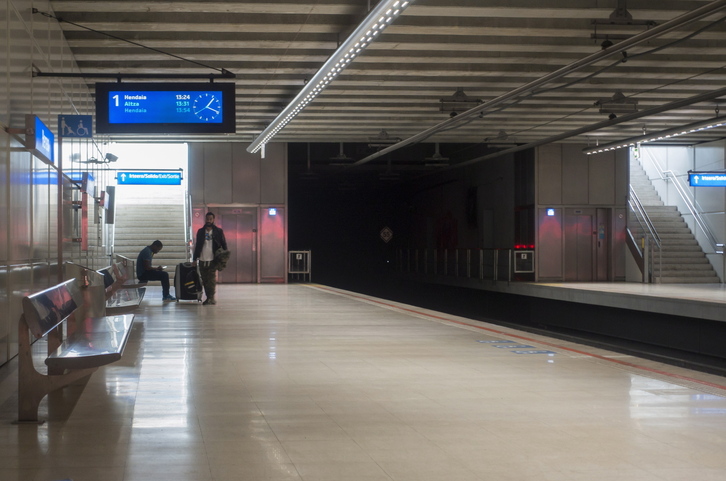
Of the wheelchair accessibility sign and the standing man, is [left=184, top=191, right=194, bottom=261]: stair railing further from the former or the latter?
the wheelchair accessibility sign

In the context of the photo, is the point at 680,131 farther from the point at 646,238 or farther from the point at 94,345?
the point at 94,345

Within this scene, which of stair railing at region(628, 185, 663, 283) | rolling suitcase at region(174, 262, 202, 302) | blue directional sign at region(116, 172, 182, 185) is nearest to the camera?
rolling suitcase at region(174, 262, 202, 302)

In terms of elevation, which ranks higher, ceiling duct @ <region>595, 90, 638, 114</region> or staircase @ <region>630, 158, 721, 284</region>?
ceiling duct @ <region>595, 90, 638, 114</region>

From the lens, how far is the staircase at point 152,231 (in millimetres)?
22080

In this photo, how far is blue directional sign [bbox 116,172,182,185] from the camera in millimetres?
20797

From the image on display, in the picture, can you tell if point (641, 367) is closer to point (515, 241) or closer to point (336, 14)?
point (336, 14)

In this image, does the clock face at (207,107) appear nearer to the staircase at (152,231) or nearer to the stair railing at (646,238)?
the staircase at (152,231)

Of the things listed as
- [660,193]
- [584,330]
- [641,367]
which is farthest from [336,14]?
[660,193]

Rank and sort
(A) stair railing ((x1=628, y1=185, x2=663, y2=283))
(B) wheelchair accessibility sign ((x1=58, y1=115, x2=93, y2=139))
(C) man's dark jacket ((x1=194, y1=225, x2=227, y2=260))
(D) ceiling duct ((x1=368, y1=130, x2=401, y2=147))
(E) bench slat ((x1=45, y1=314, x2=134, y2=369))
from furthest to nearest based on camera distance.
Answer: (A) stair railing ((x1=628, y1=185, x2=663, y2=283)) → (D) ceiling duct ((x1=368, y1=130, x2=401, y2=147)) → (C) man's dark jacket ((x1=194, y1=225, x2=227, y2=260)) → (B) wheelchair accessibility sign ((x1=58, y1=115, x2=93, y2=139)) → (E) bench slat ((x1=45, y1=314, x2=134, y2=369))

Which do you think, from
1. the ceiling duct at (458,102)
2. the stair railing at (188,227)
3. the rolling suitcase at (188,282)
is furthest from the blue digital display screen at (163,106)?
the stair railing at (188,227)

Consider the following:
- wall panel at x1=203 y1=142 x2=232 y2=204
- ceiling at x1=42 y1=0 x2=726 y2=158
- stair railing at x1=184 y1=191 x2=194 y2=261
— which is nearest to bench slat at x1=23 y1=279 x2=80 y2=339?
ceiling at x1=42 y1=0 x2=726 y2=158

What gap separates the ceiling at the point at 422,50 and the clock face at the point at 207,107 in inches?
47.8

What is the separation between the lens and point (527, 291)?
65.9 feet

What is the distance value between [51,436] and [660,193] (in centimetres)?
2314
